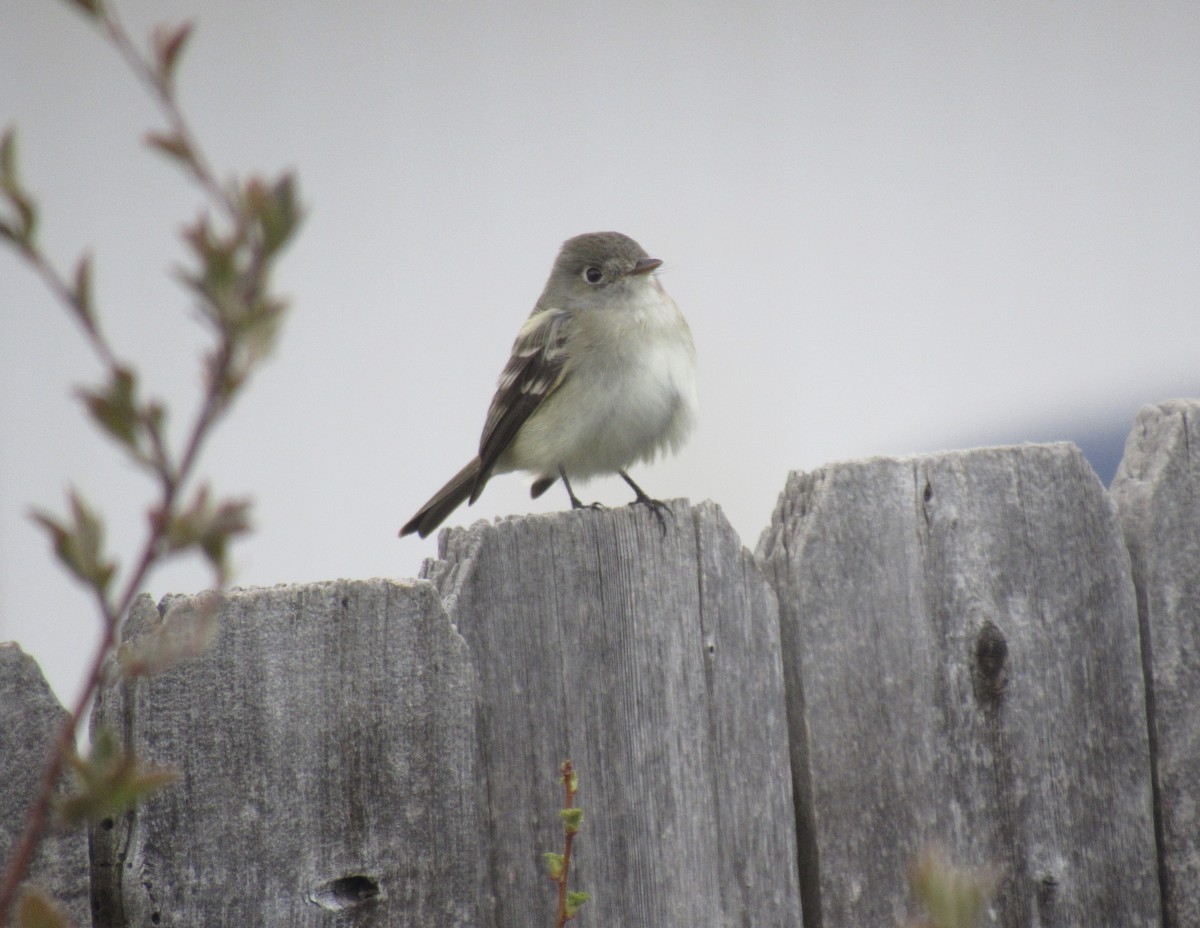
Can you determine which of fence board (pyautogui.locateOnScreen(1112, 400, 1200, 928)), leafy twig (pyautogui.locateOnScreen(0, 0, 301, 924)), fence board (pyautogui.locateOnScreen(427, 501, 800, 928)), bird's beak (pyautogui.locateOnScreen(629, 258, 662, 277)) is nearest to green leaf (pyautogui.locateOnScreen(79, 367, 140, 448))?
leafy twig (pyautogui.locateOnScreen(0, 0, 301, 924))

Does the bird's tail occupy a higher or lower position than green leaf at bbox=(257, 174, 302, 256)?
higher

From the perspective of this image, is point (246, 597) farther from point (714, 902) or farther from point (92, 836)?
point (714, 902)

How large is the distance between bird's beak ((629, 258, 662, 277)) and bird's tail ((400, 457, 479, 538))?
0.96m

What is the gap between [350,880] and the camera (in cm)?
210

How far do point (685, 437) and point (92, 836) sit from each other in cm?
265

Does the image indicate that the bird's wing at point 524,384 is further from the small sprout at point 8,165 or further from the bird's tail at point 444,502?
the small sprout at point 8,165

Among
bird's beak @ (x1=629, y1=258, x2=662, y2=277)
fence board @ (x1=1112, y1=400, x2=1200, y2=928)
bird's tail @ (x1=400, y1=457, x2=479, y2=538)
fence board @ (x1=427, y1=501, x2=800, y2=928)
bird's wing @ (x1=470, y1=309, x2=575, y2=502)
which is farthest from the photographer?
bird's beak @ (x1=629, y1=258, x2=662, y2=277)

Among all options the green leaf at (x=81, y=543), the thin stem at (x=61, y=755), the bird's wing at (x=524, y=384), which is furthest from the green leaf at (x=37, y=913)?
the bird's wing at (x=524, y=384)

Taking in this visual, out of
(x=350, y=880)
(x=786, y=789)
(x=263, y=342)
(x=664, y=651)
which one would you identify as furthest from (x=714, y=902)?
(x=263, y=342)

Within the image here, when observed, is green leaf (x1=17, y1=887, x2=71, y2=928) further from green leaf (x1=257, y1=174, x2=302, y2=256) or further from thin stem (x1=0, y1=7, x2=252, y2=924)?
green leaf (x1=257, y1=174, x2=302, y2=256)

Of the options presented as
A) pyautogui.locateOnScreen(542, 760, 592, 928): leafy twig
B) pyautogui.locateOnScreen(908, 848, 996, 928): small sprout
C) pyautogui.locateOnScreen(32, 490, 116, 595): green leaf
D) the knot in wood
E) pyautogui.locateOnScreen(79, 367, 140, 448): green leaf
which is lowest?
pyautogui.locateOnScreen(542, 760, 592, 928): leafy twig

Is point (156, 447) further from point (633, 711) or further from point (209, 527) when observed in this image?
point (633, 711)

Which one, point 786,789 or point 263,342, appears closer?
point 263,342

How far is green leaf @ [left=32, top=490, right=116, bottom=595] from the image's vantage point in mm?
737
